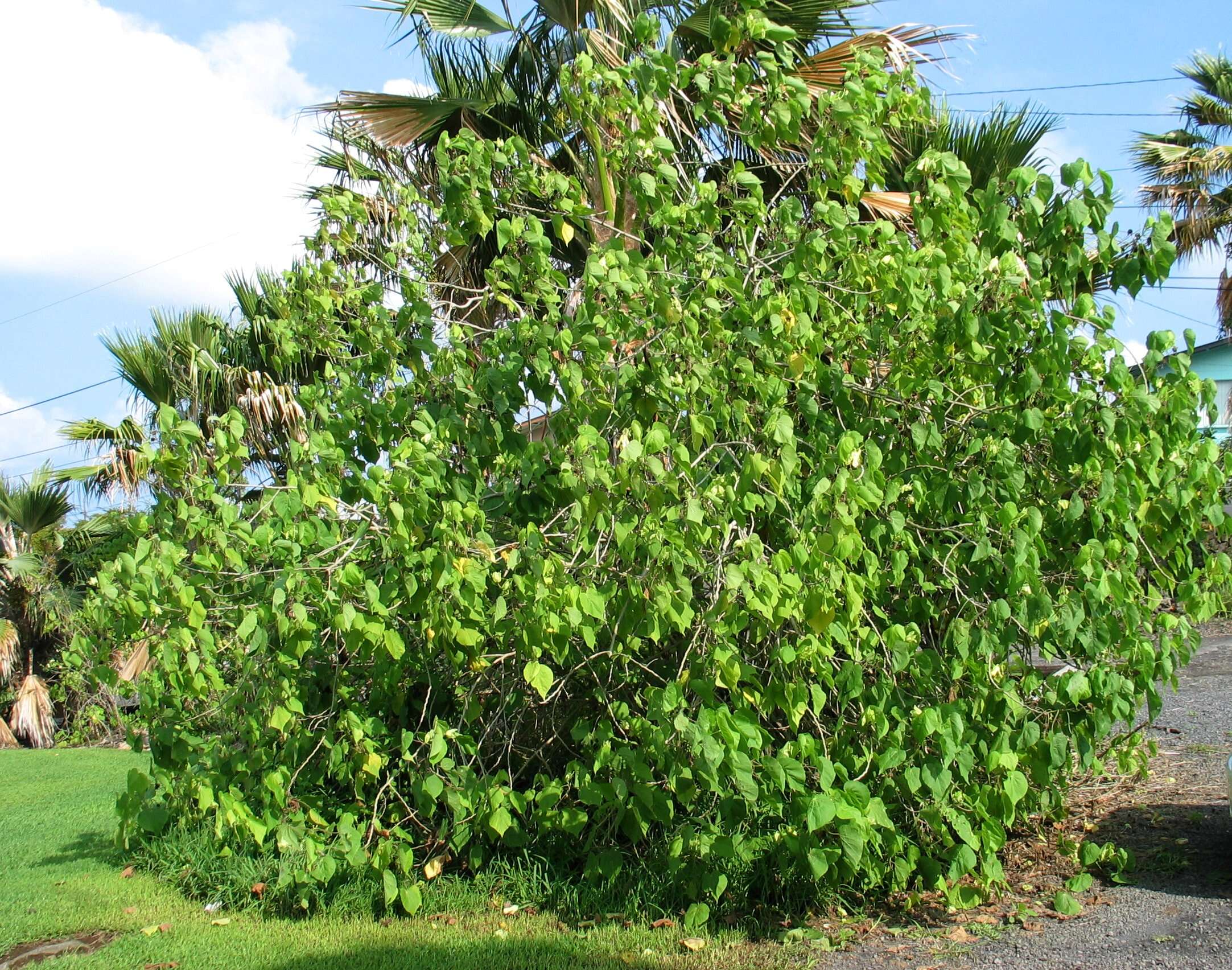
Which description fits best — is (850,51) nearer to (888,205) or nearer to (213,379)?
(888,205)

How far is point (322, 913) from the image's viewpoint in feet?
15.7

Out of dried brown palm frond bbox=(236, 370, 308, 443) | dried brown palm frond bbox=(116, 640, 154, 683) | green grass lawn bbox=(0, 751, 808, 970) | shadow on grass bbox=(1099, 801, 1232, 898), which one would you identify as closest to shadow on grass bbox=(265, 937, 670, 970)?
green grass lawn bbox=(0, 751, 808, 970)

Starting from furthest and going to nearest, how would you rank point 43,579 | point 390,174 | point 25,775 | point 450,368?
point 43,579
point 25,775
point 390,174
point 450,368

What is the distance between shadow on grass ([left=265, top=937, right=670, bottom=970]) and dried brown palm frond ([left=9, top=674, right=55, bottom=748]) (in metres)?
12.0

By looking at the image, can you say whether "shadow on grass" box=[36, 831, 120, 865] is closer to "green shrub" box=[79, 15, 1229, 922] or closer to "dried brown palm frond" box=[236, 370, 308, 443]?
"green shrub" box=[79, 15, 1229, 922]

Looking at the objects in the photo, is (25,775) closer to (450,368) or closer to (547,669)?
(450,368)

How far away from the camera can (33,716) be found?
556 inches

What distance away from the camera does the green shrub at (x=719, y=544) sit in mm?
3855

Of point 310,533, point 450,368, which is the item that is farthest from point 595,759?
point 450,368

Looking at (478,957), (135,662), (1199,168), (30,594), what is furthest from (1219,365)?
(30,594)

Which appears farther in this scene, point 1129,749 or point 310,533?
point 1129,749

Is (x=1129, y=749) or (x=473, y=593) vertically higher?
(x=473, y=593)

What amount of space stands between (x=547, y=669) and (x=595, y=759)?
615mm

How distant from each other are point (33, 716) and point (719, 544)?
1347 cm
